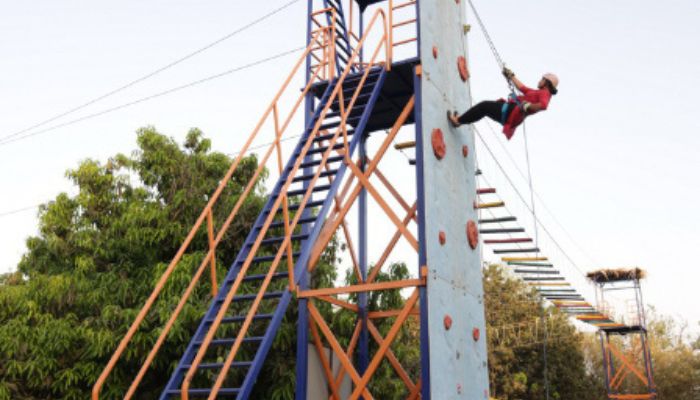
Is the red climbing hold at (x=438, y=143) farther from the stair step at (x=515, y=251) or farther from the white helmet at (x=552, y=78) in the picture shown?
the stair step at (x=515, y=251)

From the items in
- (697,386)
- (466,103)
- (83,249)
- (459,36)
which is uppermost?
(459,36)

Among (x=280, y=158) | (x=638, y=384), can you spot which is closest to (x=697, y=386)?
(x=638, y=384)

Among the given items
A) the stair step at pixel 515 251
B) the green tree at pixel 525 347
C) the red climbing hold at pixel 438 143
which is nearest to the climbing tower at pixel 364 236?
the red climbing hold at pixel 438 143

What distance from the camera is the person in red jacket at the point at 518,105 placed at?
26.0 ft

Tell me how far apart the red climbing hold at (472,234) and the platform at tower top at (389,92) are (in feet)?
7.45

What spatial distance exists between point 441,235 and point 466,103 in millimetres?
2848

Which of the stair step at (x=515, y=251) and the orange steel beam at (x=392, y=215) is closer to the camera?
the orange steel beam at (x=392, y=215)

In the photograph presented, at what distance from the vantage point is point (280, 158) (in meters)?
7.84

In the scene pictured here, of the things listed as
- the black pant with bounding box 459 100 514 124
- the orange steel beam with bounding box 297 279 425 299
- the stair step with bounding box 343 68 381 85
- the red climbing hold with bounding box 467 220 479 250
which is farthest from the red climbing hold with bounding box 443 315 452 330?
the stair step with bounding box 343 68 381 85

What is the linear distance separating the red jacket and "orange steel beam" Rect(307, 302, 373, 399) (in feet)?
11.1

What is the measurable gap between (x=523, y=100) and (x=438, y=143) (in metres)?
1.19

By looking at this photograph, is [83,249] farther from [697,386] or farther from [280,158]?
[697,386]

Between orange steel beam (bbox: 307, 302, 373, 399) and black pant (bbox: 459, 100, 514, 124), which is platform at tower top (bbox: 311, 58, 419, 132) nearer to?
black pant (bbox: 459, 100, 514, 124)

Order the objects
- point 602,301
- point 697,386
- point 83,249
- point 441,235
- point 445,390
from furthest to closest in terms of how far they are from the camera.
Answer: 1. point 697,386
2. point 602,301
3. point 83,249
4. point 441,235
5. point 445,390
